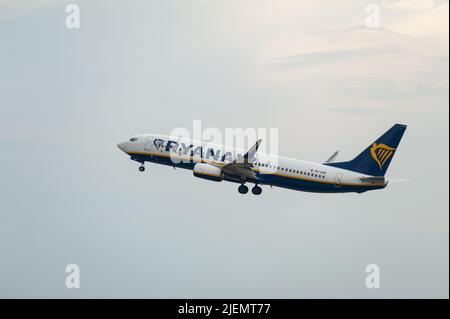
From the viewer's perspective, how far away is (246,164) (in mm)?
121125

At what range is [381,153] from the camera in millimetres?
118188

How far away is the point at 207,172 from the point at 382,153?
824 inches

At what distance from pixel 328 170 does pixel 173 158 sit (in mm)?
19312

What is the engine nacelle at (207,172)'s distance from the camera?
398 ft

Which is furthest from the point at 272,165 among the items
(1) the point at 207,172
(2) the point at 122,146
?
(2) the point at 122,146

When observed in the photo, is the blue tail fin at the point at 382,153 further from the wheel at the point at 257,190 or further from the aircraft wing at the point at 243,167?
the wheel at the point at 257,190

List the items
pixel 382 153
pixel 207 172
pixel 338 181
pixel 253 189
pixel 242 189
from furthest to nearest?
pixel 253 189 → pixel 242 189 → pixel 207 172 → pixel 338 181 → pixel 382 153

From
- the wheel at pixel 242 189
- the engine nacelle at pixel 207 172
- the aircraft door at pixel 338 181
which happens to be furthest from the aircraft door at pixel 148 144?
the aircraft door at pixel 338 181

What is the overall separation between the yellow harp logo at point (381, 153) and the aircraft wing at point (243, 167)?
13875 mm

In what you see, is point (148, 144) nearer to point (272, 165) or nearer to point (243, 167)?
point (243, 167)

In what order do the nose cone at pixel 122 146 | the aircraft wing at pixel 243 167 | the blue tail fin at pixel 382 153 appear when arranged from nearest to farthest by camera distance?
the blue tail fin at pixel 382 153
the aircraft wing at pixel 243 167
the nose cone at pixel 122 146

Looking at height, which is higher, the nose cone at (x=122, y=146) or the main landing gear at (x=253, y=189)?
the nose cone at (x=122, y=146)
